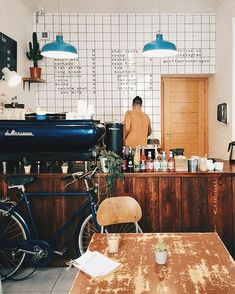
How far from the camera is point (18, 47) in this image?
5059 millimetres

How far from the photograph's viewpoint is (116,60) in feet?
19.2

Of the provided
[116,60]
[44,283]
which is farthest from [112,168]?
[116,60]

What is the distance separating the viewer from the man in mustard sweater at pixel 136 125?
5105 millimetres

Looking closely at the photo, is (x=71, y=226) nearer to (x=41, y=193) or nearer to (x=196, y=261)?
(x=41, y=193)

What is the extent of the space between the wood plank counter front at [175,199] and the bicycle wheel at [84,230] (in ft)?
0.70

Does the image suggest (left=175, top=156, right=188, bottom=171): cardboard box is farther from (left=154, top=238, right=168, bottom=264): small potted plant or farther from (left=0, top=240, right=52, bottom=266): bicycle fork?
(left=154, top=238, right=168, bottom=264): small potted plant

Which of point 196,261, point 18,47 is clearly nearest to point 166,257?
point 196,261

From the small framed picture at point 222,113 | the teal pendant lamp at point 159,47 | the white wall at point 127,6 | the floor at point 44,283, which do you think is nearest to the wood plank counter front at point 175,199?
the floor at point 44,283

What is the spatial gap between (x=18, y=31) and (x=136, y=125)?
6.98 ft

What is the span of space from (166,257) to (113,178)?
67.7 inches

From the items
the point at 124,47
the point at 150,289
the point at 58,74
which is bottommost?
the point at 150,289

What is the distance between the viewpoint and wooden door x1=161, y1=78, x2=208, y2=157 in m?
6.12

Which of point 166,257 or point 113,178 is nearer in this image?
point 166,257

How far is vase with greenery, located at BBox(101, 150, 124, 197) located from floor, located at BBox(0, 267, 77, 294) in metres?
0.93
